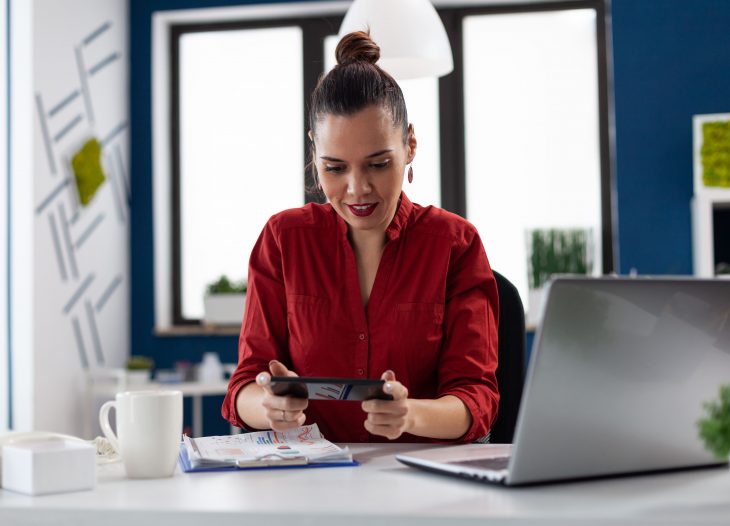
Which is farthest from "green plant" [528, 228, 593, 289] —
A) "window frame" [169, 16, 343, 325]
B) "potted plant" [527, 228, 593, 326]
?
"window frame" [169, 16, 343, 325]

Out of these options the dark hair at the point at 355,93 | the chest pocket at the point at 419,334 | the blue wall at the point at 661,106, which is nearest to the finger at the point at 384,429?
the chest pocket at the point at 419,334

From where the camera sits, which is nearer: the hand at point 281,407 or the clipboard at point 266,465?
the clipboard at point 266,465

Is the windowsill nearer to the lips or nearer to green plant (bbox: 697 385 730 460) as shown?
the lips

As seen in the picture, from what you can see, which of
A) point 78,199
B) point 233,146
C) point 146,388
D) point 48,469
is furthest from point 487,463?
point 233,146

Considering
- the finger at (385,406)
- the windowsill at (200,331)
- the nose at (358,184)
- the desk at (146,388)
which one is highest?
the nose at (358,184)

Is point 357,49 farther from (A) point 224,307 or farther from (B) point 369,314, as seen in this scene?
(A) point 224,307

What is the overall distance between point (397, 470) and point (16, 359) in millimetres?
2791

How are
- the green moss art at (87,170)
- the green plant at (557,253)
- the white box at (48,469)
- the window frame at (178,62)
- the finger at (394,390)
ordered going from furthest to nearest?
the window frame at (178,62) → the green plant at (557,253) → the green moss art at (87,170) → the finger at (394,390) → the white box at (48,469)

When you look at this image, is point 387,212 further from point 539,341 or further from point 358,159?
point 539,341

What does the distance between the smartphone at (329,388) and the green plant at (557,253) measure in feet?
9.45

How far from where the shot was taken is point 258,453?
1141 millimetres

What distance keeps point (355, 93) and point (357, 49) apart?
0.67ft

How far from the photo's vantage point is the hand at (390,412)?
116cm

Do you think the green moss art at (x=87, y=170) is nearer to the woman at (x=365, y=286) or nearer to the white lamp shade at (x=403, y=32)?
the white lamp shade at (x=403, y=32)
